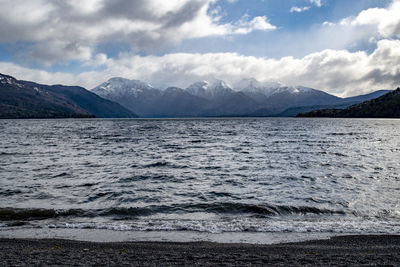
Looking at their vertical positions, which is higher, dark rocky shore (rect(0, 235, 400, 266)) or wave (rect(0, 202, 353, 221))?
dark rocky shore (rect(0, 235, 400, 266))

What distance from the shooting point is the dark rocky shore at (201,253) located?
10.5 meters

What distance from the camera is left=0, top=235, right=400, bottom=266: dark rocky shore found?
10.5 meters

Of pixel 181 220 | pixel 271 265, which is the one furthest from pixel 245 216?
pixel 271 265

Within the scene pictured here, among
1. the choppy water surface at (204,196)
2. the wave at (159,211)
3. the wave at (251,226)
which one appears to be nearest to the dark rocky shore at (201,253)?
the wave at (251,226)

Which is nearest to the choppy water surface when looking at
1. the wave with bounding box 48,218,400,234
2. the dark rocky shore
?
the wave with bounding box 48,218,400,234

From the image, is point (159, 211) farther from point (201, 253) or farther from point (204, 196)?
point (201, 253)

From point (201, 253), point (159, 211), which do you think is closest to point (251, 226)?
point (201, 253)

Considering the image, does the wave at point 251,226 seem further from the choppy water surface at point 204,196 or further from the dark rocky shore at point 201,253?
the dark rocky shore at point 201,253

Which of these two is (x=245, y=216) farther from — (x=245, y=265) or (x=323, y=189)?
(x=323, y=189)

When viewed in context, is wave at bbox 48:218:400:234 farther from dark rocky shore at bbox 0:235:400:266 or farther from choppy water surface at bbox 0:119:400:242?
dark rocky shore at bbox 0:235:400:266

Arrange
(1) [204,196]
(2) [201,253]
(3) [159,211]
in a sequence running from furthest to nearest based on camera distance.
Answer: (1) [204,196]
(3) [159,211]
(2) [201,253]

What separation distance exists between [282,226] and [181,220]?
19.2 feet

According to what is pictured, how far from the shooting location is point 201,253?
11750mm

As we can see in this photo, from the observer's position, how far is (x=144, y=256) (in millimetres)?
11375
